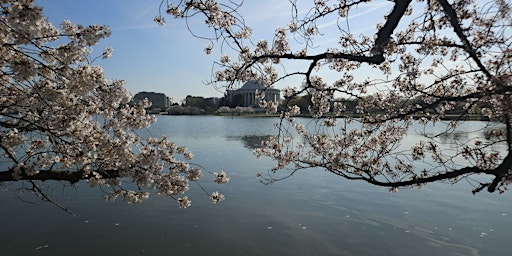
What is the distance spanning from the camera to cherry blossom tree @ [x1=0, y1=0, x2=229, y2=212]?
3654mm

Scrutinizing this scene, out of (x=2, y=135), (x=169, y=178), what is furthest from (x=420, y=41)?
(x=2, y=135)

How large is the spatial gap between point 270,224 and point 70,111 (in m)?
6.06

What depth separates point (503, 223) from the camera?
30.9 ft

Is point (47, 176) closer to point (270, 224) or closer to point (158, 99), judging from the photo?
point (270, 224)

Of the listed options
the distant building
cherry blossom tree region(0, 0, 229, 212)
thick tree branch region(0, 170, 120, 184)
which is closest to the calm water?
cherry blossom tree region(0, 0, 229, 212)

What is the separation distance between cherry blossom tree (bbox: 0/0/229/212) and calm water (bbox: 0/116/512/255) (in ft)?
7.01

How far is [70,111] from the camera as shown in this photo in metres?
4.49

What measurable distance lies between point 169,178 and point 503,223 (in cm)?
934

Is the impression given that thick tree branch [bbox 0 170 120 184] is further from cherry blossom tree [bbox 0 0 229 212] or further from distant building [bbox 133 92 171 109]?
distant building [bbox 133 92 171 109]

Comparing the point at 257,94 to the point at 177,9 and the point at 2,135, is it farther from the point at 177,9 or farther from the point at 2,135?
the point at 2,135

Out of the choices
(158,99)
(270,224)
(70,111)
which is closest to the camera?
(70,111)

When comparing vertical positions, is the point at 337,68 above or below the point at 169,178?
above

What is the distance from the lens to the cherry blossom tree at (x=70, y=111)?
3654 mm

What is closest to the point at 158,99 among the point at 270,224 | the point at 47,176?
the point at 270,224
